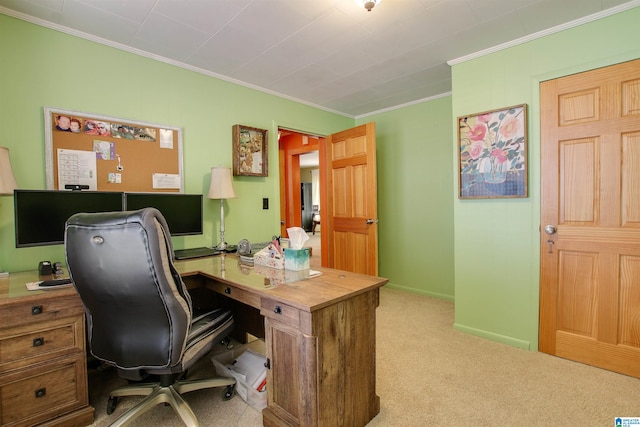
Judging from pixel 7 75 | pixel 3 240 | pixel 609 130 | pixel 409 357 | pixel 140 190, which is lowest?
pixel 409 357

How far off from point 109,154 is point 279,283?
68.5 inches

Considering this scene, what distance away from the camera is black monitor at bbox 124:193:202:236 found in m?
2.21

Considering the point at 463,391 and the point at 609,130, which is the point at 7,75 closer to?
the point at 463,391

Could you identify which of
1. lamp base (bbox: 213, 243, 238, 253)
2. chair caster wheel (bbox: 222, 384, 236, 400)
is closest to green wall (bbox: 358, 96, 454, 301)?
lamp base (bbox: 213, 243, 238, 253)

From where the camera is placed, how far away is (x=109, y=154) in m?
2.32

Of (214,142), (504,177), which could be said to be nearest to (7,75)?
(214,142)

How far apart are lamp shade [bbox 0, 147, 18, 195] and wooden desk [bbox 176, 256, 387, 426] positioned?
131 cm

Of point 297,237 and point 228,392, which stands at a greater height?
point 297,237

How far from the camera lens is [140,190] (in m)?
2.46

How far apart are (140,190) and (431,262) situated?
3.22 m

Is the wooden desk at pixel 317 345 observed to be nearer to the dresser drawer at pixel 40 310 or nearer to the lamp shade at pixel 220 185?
the dresser drawer at pixel 40 310

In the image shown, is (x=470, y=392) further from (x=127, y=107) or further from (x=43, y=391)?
(x=127, y=107)

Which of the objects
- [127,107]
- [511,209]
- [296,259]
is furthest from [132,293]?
[511,209]

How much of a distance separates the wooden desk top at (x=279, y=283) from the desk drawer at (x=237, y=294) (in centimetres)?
5
